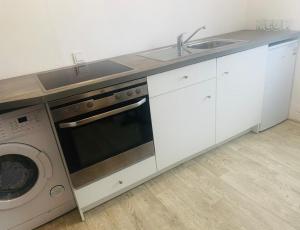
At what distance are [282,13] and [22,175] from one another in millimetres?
2636

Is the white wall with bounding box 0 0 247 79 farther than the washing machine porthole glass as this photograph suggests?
Yes

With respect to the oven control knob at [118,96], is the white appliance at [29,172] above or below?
below

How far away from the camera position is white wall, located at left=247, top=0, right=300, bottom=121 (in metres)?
2.21

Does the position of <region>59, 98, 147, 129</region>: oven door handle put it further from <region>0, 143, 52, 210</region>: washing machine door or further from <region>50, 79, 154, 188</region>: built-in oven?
<region>0, 143, 52, 210</region>: washing machine door

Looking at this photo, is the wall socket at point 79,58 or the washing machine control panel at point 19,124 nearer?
the washing machine control panel at point 19,124

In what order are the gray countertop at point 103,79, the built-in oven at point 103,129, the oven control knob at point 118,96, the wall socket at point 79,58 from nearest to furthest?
the gray countertop at point 103,79 < the built-in oven at point 103,129 < the oven control knob at point 118,96 < the wall socket at point 79,58

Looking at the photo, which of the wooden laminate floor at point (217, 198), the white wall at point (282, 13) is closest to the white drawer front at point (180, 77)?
the wooden laminate floor at point (217, 198)

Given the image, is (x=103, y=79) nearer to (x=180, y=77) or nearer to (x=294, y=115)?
(x=180, y=77)

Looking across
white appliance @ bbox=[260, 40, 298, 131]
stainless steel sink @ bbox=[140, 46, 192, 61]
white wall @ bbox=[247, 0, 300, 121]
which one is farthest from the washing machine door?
white wall @ bbox=[247, 0, 300, 121]

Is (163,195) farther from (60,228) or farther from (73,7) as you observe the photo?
(73,7)

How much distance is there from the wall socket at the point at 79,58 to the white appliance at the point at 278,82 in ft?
5.24

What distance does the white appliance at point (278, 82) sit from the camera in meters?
2.12

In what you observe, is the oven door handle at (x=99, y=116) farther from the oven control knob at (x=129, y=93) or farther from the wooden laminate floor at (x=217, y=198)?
the wooden laminate floor at (x=217, y=198)

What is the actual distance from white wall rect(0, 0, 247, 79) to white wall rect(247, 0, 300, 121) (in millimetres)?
385
